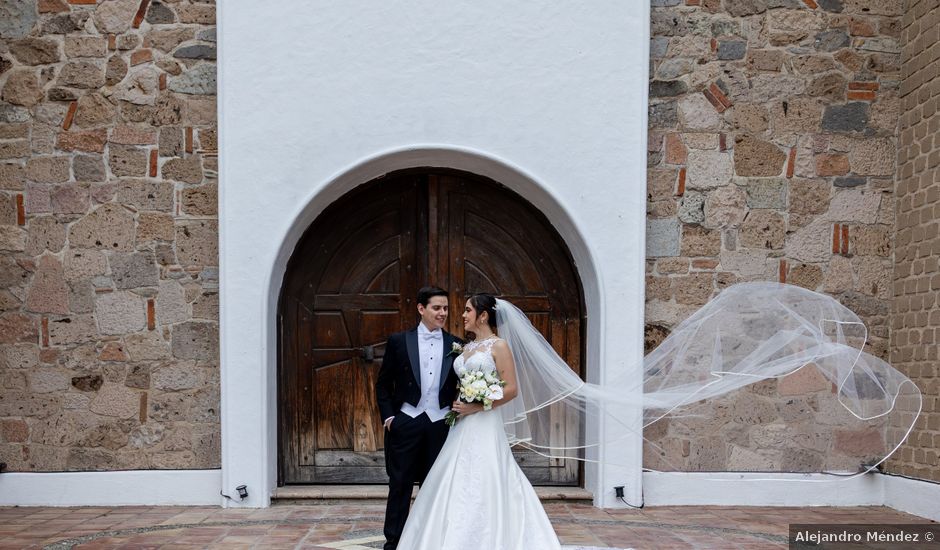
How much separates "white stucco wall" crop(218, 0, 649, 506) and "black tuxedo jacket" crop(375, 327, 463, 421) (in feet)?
6.23

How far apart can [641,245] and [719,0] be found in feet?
7.11

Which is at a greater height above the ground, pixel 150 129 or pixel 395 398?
pixel 150 129

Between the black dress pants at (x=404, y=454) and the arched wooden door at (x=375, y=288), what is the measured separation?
2.11 meters

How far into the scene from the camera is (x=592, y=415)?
269 inches

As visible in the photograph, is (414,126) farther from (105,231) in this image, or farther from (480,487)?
(480,487)

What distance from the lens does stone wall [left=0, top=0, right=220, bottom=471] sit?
6.88 meters

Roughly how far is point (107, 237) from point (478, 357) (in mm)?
3625

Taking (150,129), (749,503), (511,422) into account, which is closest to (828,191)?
(749,503)

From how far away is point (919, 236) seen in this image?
6.83 metres

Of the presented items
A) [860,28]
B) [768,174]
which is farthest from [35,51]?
[860,28]

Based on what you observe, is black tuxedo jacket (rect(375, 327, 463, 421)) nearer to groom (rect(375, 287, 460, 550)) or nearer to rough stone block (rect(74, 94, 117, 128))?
groom (rect(375, 287, 460, 550))

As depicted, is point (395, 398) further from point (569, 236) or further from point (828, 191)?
point (828, 191)

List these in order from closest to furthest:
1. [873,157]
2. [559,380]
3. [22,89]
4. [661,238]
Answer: [559,380]
[22,89]
[661,238]
[873,157]

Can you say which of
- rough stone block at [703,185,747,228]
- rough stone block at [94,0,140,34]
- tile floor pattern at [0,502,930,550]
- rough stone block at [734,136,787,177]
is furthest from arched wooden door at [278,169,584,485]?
rough stone block at [94,0,140,34]
